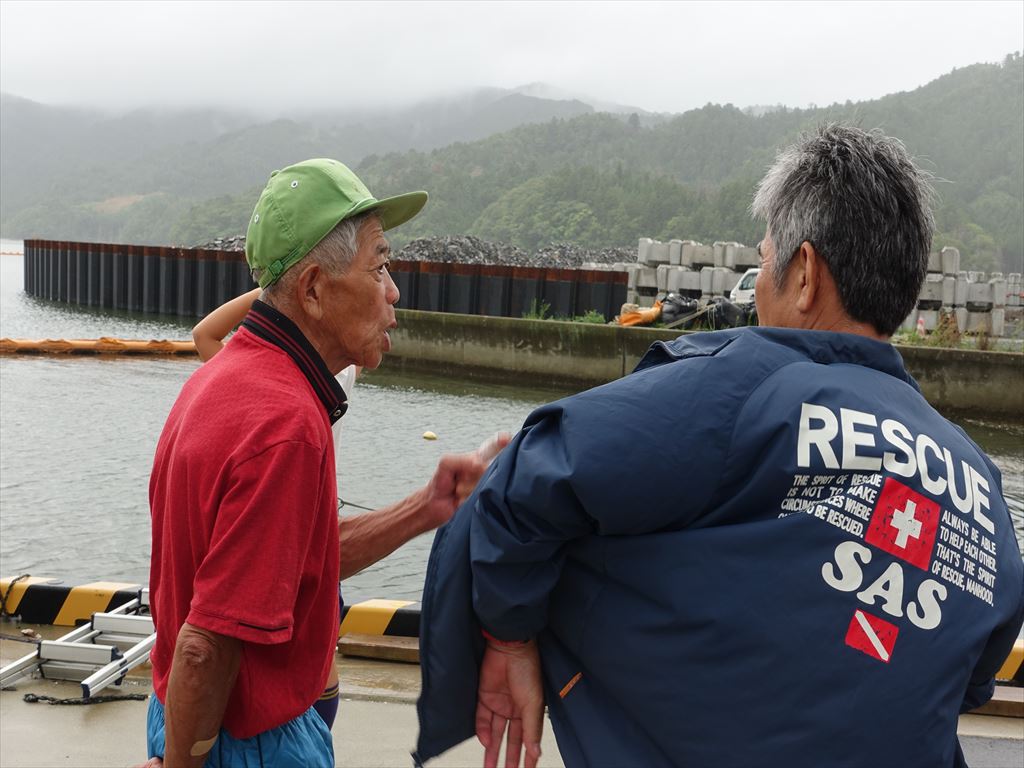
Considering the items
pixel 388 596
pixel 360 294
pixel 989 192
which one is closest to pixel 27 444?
pixel 388 596

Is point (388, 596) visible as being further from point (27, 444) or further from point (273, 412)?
point (27, 444)

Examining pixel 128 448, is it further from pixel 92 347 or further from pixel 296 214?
pixel 296 214

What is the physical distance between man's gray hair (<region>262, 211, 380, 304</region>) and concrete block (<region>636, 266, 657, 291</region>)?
28196mm

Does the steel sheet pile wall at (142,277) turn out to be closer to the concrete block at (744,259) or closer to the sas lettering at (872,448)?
the concrete block at (744,259)

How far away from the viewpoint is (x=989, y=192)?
11656cm

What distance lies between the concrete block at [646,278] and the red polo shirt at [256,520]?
2840 cm

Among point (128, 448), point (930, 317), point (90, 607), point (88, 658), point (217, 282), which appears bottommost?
point (128, 448)

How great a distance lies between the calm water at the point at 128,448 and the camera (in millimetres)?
9281

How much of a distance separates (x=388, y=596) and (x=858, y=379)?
692cm

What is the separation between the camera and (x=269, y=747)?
6.34 ft

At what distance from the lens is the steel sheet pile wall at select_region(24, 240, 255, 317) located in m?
39.7

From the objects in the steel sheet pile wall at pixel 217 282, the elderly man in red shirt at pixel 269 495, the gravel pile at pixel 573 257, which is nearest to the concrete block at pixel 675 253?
the steel sheet pile wall at pixel 217 282

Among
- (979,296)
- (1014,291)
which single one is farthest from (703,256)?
(1014,291)

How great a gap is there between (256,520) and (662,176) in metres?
119
